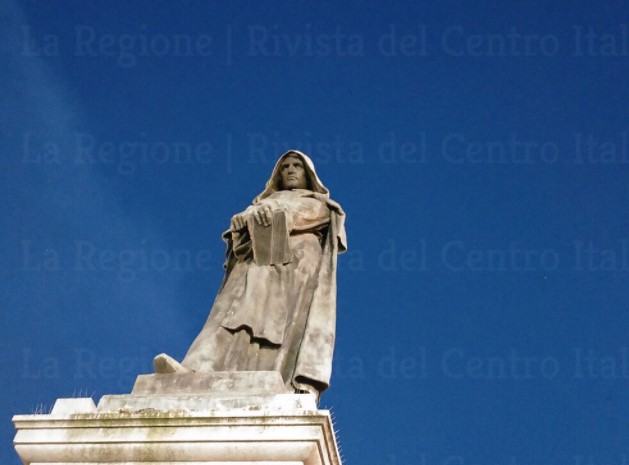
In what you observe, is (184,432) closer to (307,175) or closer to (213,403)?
(213,403)

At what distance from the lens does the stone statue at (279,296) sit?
29.2 feet

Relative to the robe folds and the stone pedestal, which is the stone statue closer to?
the robe folds

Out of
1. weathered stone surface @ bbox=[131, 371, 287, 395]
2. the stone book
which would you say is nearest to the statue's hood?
the stone book

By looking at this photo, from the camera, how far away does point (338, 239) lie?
10391mm

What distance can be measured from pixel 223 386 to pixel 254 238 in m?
2.14

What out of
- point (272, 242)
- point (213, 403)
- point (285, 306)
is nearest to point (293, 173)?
point (272, 242)

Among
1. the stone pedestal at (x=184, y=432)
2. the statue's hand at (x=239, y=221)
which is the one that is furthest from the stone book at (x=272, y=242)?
the stone pedestal at (x=184, y=432)

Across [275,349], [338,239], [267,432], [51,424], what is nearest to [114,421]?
[51,424]

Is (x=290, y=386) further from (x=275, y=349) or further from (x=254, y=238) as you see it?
(x=254, y=238)

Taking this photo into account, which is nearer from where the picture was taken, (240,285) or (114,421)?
(114,421)

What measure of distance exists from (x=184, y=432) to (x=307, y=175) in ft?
14.3

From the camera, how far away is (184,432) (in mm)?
7484

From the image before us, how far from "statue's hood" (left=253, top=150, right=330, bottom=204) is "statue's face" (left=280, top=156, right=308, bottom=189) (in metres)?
0.04

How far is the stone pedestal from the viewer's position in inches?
288
